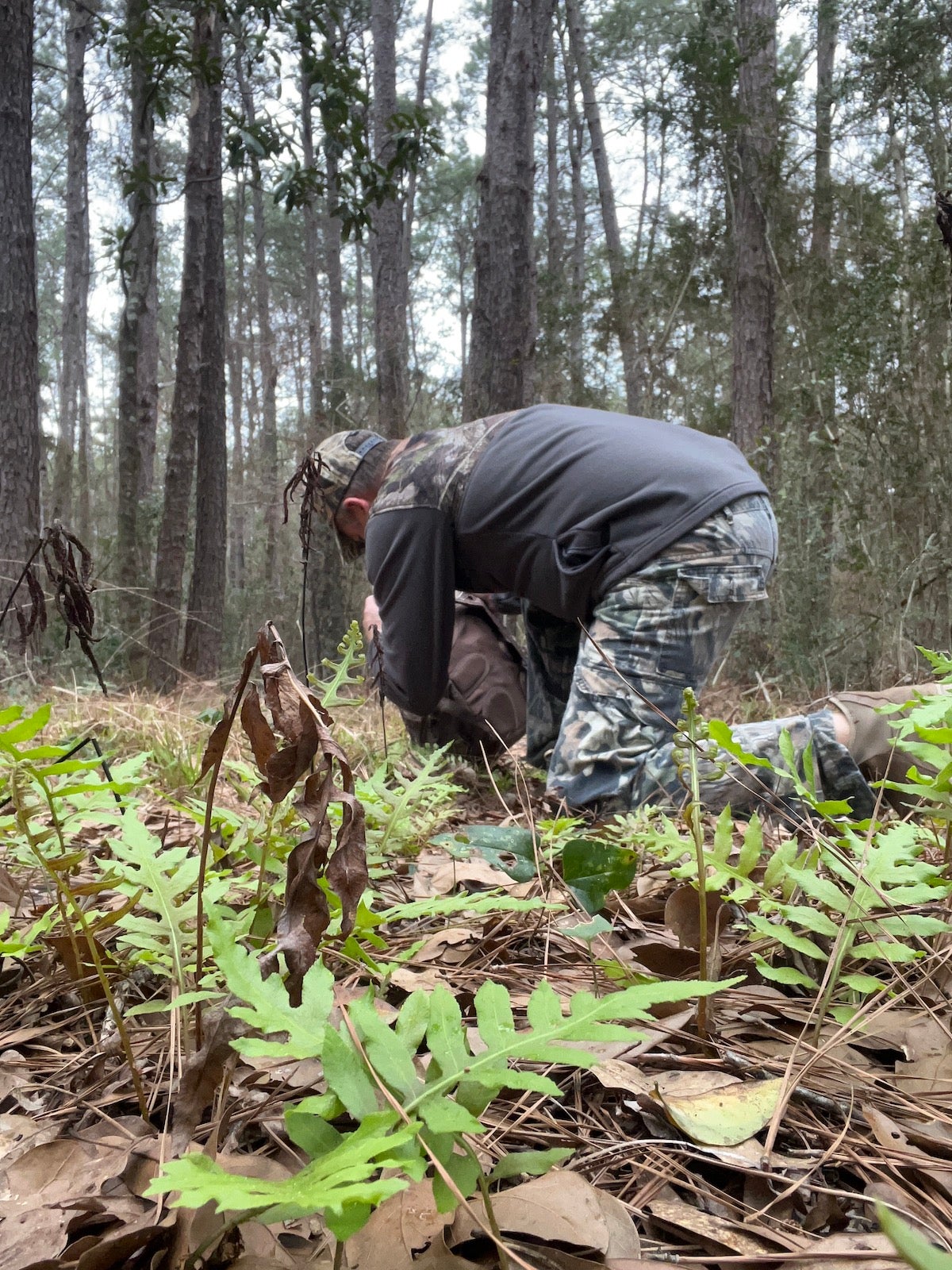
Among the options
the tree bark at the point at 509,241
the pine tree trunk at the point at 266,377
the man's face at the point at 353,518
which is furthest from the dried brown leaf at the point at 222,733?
the pine tree trunk at the point at 266,377

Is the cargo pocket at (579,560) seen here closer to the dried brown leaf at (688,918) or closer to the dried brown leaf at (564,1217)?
the dried brown leaf at (688,918)

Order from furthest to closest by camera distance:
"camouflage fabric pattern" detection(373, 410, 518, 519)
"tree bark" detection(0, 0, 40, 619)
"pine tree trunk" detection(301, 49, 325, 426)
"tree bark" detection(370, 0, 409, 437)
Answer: "pine tree trunk" detection(301, 49, 325, 426) → "tree bark" detection(370, 0, 409, 437) → "tree bark" detection(0, 0, 40, 619) → "camouflage fabric pattern" detection(373, 410, 518, 519)

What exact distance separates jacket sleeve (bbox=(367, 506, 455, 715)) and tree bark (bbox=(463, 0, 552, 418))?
8.43 feet

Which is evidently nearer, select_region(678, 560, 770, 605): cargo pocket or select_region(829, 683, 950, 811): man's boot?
→ select_region(829, 683, 950, 811): man's boot

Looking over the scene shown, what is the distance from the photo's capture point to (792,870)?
957mm

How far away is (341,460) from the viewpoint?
3096mm

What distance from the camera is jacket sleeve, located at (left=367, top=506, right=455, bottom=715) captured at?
2773mm

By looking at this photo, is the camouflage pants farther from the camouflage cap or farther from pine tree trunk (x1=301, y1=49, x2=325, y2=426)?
pine tree trunk (x1=301, y1=49, x2=325, y2=426)

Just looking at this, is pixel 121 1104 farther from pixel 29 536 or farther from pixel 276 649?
pixel 29 536

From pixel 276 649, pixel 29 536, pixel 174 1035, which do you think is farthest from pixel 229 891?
pixel 29 536

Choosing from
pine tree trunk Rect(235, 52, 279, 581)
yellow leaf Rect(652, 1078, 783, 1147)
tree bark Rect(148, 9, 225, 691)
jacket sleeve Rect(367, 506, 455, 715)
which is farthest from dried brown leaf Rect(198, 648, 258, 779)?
pine tree trunk Rect(235, 52, 279, 581)

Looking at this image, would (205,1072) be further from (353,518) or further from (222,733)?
(353,518)

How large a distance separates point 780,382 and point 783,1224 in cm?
886

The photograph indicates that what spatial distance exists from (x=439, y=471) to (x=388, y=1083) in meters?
2.33
